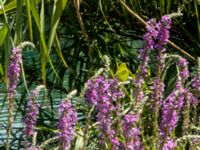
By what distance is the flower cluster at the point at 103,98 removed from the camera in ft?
5.16

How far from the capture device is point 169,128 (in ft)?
5.27

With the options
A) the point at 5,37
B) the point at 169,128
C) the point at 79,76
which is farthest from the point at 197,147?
the point at 79,76

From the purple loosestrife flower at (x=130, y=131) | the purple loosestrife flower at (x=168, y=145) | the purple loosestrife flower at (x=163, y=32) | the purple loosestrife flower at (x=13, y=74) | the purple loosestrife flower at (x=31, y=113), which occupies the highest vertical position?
the purple loosestrife flower at (x=163, y=32)

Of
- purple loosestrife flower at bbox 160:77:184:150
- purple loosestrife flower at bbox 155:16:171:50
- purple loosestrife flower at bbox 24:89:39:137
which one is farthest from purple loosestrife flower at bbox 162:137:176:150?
purple loosestrife flower at bbox 24:89:39:137

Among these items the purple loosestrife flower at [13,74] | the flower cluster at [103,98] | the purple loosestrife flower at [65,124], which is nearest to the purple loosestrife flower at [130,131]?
the flower cluster at [103,98]

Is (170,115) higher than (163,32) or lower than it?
lower

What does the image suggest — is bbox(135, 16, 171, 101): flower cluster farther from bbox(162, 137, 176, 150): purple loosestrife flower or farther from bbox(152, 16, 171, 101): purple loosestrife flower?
bbox(162, 137, 176, 150): purple loosestrife flower

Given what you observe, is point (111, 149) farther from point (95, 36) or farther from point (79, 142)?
point (95, 36)

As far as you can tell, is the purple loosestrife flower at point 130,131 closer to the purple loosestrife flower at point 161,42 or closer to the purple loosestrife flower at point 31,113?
the purple loosestrife flower at point 161,42

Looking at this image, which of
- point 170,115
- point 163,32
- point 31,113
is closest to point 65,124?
point 31,113

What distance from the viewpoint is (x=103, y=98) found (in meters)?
1.60

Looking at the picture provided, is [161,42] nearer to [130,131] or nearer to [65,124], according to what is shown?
[130,131]

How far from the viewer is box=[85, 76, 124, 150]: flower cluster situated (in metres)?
1.57

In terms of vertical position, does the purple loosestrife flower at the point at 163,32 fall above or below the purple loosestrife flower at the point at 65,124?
above
